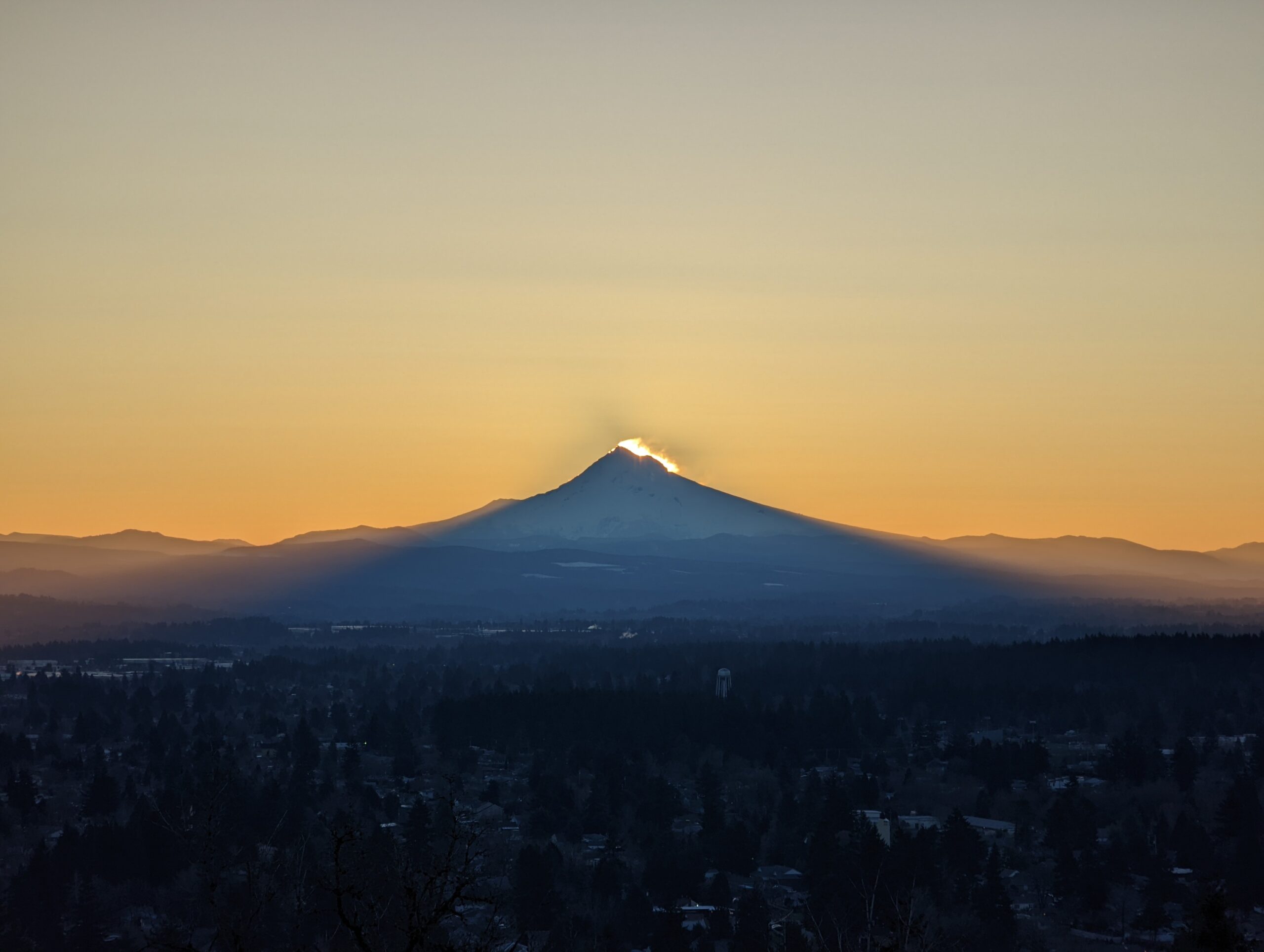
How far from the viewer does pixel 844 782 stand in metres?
63.7

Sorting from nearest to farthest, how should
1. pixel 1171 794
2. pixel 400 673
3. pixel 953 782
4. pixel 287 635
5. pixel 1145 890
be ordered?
Result: pixel 1145 890, pixel 1171 794, pixel 953 782, pixel 400 673, pixel 287 635

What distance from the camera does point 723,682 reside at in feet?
322

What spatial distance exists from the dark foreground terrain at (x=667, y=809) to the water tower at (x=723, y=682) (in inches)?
38.8

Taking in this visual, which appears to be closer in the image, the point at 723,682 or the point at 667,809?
the point at 667,809

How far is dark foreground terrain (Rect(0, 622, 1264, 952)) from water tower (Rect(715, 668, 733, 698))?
38.8 inches

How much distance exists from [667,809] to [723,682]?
41.0m

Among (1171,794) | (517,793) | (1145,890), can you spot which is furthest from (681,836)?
(1171,794)

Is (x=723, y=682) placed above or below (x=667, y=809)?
above

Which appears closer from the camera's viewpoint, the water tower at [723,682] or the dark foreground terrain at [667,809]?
the dark foreground terrain at [667,809]

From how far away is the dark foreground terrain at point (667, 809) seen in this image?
4009cm

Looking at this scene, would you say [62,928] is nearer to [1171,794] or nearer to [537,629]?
[1171,794]

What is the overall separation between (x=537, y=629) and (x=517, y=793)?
134m

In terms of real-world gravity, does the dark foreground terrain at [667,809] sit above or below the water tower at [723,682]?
below

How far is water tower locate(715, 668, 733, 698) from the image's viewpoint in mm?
94588
